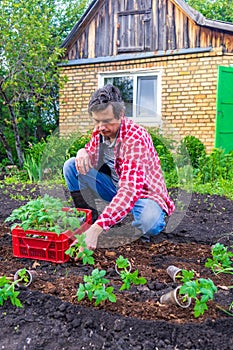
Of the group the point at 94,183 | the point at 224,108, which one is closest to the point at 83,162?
the point at 94,183

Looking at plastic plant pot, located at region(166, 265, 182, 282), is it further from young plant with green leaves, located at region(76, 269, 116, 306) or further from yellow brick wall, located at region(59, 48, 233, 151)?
yellow brick wall, located at region(59, 48, 233, 151)

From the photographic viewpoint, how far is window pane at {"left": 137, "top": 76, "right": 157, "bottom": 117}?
358 inches

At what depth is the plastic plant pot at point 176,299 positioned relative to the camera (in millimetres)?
2023

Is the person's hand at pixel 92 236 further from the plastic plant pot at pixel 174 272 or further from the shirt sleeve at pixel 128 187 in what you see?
the plastic plant pot at pixel 174 272

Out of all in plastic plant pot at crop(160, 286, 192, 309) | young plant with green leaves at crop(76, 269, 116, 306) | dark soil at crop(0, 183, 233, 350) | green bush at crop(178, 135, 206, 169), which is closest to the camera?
dark soil at crop(0, 183, 233, 350)

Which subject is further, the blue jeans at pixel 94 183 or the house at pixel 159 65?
the house at pixel 159 65

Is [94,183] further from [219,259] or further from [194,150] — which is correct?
[194,150]

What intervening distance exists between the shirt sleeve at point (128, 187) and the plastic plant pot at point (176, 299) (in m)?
0.56

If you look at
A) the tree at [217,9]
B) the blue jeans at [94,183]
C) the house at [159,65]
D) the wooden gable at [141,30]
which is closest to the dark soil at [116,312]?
the blue jeans at [94,183]

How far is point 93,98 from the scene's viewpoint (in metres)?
2.94

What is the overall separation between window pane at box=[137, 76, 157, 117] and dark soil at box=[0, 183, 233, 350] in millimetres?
6168

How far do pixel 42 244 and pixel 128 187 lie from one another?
653mm

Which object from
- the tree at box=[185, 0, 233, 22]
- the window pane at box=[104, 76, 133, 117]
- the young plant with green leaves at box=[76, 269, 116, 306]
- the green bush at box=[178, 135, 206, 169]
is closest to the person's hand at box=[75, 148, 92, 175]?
the young plant with green leaves at box=[76, 269, 116, 306]

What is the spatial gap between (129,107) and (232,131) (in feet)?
7.66
